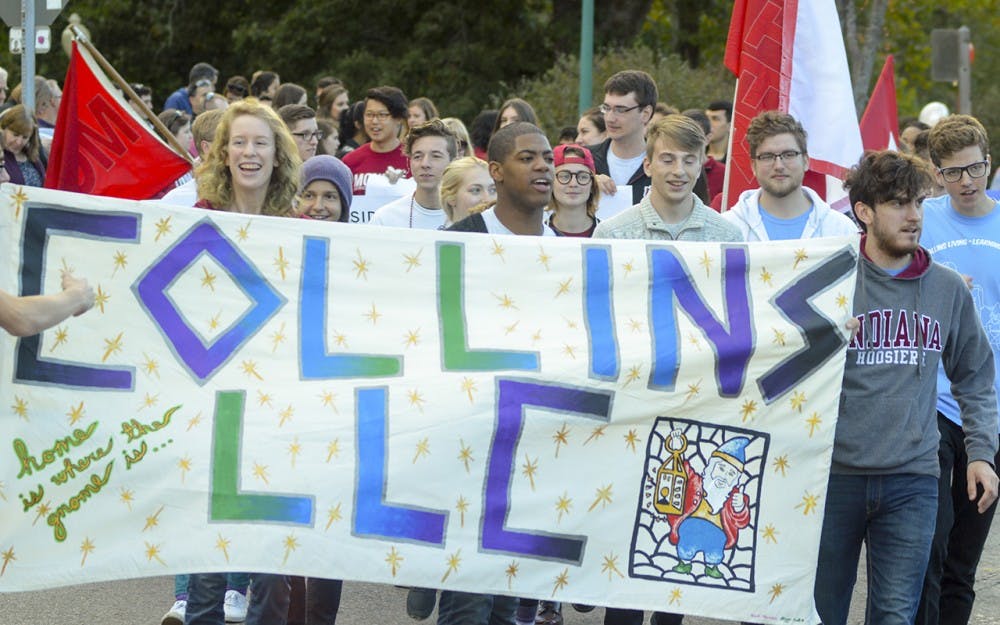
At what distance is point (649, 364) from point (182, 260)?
1.49 meters

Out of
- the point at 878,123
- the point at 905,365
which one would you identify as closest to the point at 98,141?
the point at 905,365

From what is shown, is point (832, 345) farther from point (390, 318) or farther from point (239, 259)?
point (239, 259)

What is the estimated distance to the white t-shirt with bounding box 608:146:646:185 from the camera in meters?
8.41

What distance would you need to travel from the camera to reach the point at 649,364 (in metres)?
→ 5.38

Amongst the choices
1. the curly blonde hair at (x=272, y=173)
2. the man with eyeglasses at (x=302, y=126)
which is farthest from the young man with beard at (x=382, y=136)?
the curly blonde hair at (x=272, y=173)

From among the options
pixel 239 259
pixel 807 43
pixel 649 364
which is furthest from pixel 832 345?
pixel 807 43

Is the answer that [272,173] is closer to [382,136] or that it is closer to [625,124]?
[625,124]

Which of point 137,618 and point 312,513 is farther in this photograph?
point 137,618

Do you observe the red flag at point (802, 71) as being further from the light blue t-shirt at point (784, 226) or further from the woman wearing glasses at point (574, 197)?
the light blue t-shirt at point (784, 226)

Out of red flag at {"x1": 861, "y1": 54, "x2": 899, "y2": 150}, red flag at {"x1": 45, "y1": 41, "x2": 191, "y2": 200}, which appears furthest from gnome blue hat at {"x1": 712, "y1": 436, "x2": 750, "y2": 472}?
red flag at {"x1": 861, "y1": 54, "x2": 899, "y2": 150}

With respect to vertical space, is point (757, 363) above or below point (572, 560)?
above

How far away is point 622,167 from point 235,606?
2.95 m

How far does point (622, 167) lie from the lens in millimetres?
8461

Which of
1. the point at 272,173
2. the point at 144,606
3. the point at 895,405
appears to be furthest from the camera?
the point at 144,606
